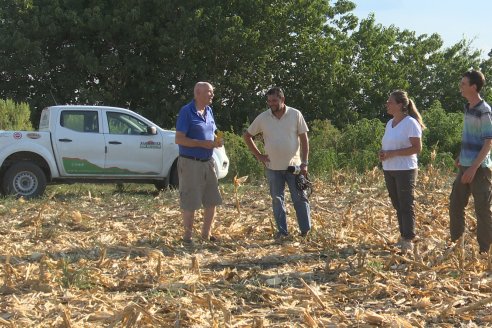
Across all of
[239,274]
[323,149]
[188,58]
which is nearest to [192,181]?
[239,274]

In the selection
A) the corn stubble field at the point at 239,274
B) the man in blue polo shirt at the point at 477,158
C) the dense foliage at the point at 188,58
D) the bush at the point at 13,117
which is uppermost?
the dense foliage at the point at 188,58

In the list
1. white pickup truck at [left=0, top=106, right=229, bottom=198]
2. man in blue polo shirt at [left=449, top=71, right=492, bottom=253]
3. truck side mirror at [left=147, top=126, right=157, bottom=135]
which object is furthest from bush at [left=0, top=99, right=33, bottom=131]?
man in blue polo shirt at [left=449, top=71, right=492, bottom=253]

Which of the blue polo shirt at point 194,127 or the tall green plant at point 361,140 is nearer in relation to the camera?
the blue polo shirt at point 194,127

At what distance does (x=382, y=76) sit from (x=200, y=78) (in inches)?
312

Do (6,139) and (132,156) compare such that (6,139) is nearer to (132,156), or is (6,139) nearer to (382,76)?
(132,156)

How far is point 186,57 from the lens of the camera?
28.6m

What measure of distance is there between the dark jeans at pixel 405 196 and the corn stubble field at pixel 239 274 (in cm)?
26

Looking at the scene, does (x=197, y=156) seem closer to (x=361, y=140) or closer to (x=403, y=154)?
(x=403, y=154)

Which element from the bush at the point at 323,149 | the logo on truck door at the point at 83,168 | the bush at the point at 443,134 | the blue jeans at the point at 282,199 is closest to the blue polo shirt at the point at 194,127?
the blue jeans at the point at 282,199

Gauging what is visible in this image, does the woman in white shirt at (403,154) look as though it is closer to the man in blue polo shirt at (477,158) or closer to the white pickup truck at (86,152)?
the man in blue polo shirt at (477,158)

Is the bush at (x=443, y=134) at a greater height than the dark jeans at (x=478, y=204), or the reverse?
the bush at (x=443, y=134)

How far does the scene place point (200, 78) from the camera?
28953 mm

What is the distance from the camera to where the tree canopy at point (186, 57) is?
2766cm

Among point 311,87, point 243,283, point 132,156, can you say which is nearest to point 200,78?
point 311,87
